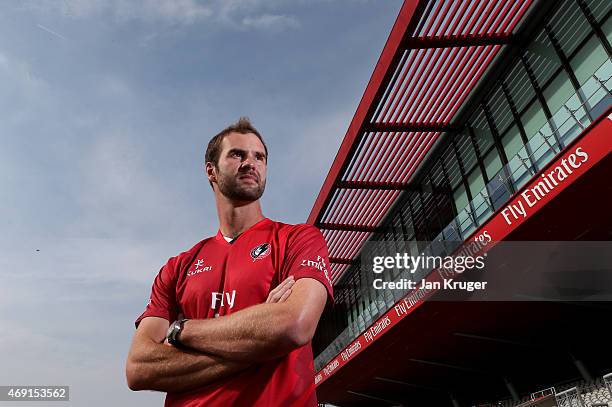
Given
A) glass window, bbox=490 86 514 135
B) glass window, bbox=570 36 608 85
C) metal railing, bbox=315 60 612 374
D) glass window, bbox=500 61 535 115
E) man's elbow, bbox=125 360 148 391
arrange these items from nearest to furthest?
man's elbow, bbox=125 360 148 391 → metal railing, bbox=315 60 612 374 → glass window, bbox=570 36 608 85 → glass window, bbox=500 61 535 115 → glass window, bbox=490 86 514 135

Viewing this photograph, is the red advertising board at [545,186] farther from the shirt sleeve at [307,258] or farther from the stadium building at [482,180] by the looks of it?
the shirt sleeve at [307,258]

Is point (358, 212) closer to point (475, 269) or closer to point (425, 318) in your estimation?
point (425, 318)

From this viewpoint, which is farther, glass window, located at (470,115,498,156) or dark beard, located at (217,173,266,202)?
glass window, located at (470,115,498,156)

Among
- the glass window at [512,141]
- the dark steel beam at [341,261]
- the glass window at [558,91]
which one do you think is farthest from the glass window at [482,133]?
the dark steel beam at [341,261]

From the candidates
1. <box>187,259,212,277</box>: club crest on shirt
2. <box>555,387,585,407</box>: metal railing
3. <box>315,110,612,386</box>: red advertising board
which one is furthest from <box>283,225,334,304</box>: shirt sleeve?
<box>555,387,585,407</box>: metal railing

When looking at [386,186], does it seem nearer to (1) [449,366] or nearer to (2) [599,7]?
(1) [449,366]

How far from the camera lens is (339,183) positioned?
17109 millimetres

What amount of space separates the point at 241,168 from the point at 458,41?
11580 mm

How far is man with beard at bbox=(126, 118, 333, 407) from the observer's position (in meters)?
1.54

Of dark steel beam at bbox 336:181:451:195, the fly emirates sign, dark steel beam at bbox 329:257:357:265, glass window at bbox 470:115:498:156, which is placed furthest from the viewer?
dark steel beam at bbox 329:257:357:265

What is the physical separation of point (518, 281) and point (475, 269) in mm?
1730

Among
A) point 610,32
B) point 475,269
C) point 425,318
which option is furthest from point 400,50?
point 425,318

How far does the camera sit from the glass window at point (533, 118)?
1262 cm

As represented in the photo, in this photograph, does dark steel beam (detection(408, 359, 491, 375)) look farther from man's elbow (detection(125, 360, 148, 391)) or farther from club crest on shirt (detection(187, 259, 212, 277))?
man's elbow (detection(125, 360, 148, 391))
